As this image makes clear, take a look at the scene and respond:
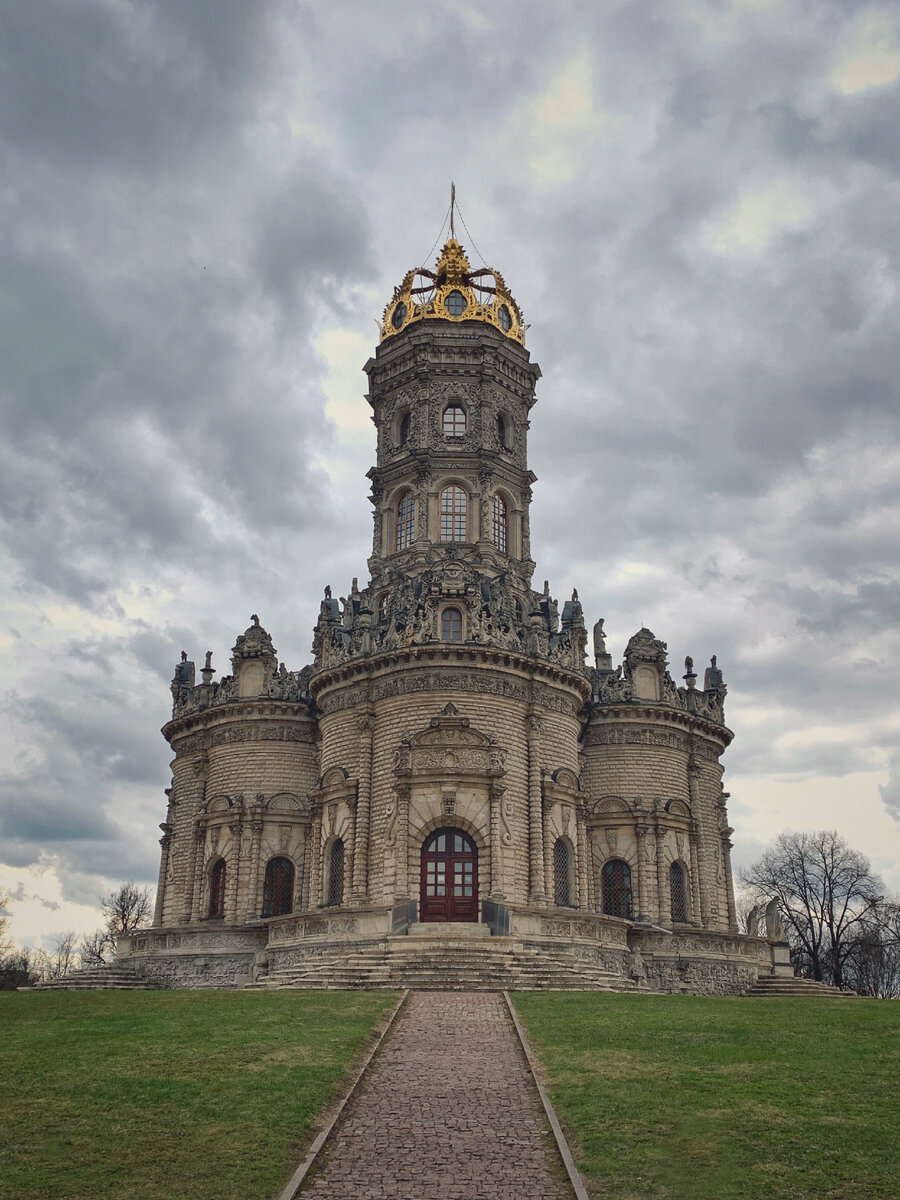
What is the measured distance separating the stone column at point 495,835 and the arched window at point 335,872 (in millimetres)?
6398

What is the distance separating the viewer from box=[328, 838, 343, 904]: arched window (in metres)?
41.9

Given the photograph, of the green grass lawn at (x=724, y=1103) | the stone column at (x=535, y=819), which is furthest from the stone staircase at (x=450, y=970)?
the green grass lawn at (x=724, y=1103)

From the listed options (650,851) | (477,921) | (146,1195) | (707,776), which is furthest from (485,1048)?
(707,776)

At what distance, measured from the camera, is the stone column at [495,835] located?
1509 inches

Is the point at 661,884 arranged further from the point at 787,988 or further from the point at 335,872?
the point at 335,872

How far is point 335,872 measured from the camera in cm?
4219

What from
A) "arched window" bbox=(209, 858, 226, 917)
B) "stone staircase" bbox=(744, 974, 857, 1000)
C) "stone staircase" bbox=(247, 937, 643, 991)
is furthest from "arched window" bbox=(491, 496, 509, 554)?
"stone staircase" bbox=(744, 974, 857, 1000)

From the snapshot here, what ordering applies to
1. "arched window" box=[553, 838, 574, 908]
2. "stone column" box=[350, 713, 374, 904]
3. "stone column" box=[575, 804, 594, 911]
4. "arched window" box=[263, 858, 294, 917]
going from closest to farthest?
"stone column" box=[350, 713, 374, 904]
"arched window" box=[553, 838, 574, 908]
"stone column" box=[575, 804, 594, 911]
"arched window" box=[263, 858, 294, 917]

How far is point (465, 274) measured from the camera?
55594mm

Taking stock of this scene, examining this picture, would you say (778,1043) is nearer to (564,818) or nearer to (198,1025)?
(198,1025)

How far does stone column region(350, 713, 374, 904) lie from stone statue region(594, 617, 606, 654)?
49.9 feet

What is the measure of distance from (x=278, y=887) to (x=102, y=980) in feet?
26.2

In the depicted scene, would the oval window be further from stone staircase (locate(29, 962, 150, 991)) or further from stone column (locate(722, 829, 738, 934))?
stone staircase (locate(29, 962, 150, 991))

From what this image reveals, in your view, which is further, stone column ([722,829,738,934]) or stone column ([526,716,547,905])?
stone column ([722,829,738,934])
